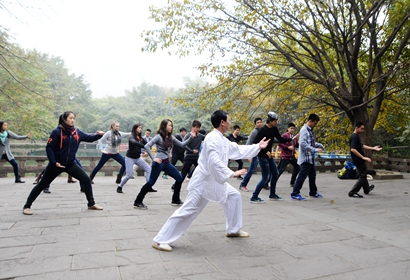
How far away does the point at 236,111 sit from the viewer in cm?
1324

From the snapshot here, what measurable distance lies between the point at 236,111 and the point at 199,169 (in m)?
9.65

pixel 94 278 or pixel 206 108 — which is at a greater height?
pixel 206 108

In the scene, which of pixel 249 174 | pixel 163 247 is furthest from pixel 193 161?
pixel 163 247

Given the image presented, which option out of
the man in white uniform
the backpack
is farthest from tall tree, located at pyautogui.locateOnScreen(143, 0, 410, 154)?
the man in white uniform

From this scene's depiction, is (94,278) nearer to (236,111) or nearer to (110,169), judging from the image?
(110,169)

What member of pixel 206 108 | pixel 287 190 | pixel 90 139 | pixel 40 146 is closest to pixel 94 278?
pixel 90 139

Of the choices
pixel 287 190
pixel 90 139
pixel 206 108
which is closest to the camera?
pixel 90 139

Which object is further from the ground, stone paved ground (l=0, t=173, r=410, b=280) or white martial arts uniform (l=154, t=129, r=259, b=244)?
white martial arts uniform (l=154, t=129, r=259, b=244)

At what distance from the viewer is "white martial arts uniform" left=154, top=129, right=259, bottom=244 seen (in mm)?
3564

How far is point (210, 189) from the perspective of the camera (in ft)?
12.1

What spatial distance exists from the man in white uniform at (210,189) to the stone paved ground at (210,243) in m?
0.22

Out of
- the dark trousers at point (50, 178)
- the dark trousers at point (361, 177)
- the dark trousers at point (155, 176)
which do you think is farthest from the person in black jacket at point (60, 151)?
the dark trousers at point (361, 177)

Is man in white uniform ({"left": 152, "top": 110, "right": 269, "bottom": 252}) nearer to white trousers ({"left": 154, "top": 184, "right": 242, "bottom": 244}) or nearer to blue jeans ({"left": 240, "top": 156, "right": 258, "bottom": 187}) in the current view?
white trousers ({"left": 154, "top": 184, "right": 242, "bottom": 244})

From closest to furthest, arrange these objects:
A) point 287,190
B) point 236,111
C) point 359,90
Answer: point 287,190 < point 359,90 < point 236,111
